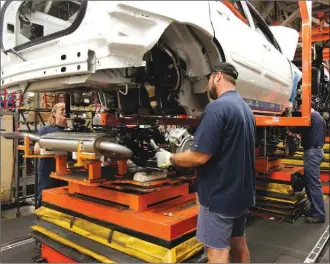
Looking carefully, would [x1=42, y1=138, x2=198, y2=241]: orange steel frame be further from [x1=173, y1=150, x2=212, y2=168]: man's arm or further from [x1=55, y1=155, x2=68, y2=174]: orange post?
[x1=173, y1=150, x2=212, y2=168]: man's arm

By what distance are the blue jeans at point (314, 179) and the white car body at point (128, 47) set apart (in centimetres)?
160

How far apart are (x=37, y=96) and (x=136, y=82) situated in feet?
9.84

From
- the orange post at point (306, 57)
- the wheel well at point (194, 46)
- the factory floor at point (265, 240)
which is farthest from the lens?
the orange post at point (306, 57)

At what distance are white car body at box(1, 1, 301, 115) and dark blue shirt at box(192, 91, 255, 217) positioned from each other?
59 centimetres

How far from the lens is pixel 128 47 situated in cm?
178

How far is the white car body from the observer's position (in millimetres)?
1776

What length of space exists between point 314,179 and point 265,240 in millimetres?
1443

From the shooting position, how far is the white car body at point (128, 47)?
1.78 meters

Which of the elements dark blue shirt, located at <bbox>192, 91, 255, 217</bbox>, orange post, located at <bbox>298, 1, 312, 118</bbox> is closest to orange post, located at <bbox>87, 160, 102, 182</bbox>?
dark blue shirt, located at <bbox>192, 91, 255, 217</bbox>

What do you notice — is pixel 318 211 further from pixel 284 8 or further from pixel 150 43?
pixel 284 8

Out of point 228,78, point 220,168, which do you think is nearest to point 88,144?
point 220,168

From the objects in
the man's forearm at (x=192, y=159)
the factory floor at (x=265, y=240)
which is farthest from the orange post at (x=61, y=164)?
the man's forearm at (x=192, y=159)

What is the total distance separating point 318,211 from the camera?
4.14 m

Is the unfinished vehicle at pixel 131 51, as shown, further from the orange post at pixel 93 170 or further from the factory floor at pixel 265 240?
the factory floor at pixel 265 240
